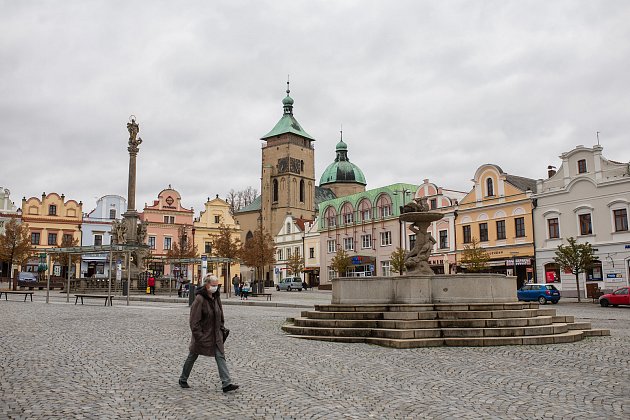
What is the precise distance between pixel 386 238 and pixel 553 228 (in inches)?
820

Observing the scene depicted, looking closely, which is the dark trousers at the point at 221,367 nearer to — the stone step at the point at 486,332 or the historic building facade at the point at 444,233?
the stone step at the point at 486,332

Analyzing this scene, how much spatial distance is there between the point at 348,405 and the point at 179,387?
247cm

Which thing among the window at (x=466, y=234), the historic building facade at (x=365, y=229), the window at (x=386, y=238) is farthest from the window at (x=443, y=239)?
the window at (x=386, y=238)

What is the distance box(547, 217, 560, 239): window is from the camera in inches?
1634

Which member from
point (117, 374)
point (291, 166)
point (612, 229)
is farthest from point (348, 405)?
point (291, 166)

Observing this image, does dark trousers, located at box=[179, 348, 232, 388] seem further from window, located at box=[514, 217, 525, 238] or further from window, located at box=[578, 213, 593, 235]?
window, located at box=[514, 217, 525, 238]

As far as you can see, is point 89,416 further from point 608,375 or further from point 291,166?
point 291,166

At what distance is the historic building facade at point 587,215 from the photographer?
37719 mm

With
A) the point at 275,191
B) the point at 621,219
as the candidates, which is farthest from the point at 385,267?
the point at 275,191

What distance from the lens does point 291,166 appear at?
90688mm

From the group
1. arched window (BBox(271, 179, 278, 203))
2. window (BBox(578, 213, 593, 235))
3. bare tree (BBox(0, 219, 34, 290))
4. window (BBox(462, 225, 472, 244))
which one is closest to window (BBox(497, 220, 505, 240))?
window (BBox(462, 225, 472, 244))

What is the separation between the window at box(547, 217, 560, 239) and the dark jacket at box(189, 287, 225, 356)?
38090 millimetres

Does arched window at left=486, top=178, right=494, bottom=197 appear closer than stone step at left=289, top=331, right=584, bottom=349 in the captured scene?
No

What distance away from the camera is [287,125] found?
313ft
